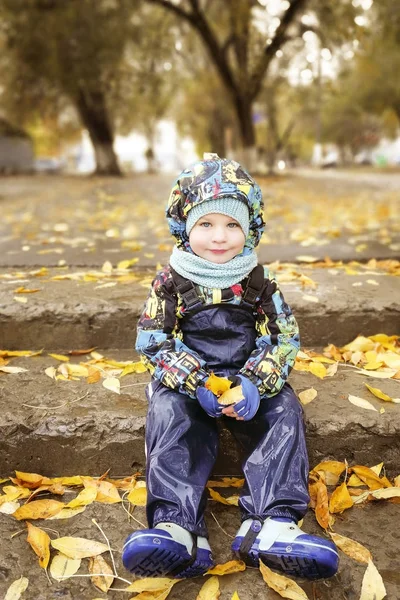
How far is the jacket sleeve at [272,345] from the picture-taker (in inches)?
75.5

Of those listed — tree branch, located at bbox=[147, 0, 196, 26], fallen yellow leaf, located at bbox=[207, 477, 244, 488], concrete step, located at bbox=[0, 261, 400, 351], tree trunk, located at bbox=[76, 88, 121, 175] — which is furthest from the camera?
tree trunk, located at bbox=[76, 88, 121, 175]

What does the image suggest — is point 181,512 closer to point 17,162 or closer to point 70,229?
point 70,229

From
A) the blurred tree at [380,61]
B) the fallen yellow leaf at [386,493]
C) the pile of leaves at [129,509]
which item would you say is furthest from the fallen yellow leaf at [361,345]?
the blurred tree at [380,61]

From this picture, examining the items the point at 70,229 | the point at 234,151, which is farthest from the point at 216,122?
the point at 70,229

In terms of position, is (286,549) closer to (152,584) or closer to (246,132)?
(152,584)

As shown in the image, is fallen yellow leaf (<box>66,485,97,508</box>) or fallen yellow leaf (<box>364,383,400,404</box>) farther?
fallen yellow leaf (<box>364,383,400,404</box>)

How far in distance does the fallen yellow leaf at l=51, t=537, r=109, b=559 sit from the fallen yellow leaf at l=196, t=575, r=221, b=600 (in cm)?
36

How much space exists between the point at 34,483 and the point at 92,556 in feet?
1.51

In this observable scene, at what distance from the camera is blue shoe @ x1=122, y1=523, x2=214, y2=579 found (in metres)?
1.53

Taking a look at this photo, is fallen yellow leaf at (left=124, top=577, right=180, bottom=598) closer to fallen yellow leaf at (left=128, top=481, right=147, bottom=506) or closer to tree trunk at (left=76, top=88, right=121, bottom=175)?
fallen yellow leaf at (left=128, top=481, right=147, bottom=506)

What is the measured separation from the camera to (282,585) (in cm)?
160

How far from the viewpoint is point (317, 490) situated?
6.59 feet

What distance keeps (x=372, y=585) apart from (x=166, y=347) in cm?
101

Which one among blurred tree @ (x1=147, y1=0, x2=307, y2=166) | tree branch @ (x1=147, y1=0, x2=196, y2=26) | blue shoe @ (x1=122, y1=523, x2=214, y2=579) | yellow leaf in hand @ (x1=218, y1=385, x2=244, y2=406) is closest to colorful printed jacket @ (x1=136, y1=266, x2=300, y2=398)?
yellow leaf in hand @ (x1=218, y1=385, x2=244, y2=406)
